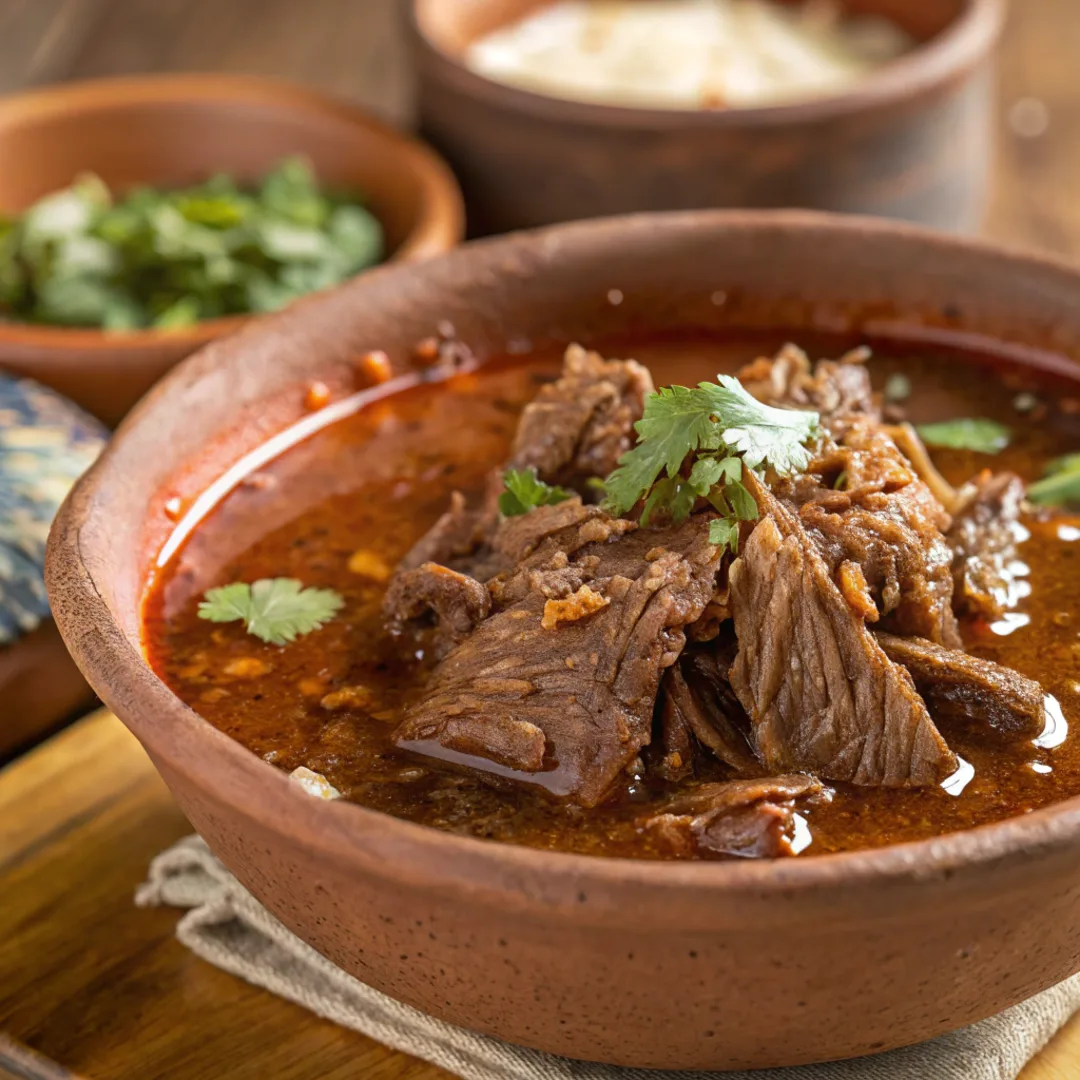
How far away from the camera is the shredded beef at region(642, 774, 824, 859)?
224cm

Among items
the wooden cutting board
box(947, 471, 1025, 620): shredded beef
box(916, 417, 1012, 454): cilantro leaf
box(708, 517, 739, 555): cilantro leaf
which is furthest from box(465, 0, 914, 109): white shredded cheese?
the wooden cutting board

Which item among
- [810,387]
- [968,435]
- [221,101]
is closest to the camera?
[810,387]

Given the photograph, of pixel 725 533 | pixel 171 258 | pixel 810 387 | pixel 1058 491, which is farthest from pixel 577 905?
pixel 171 258

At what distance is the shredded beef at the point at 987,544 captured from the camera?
278 cm

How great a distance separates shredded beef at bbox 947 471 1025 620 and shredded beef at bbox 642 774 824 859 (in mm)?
615

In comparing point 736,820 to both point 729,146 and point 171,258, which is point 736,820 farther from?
point 171,258

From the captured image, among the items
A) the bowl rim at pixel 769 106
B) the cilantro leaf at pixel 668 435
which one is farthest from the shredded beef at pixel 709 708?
the bowl rim at pixel 769 106

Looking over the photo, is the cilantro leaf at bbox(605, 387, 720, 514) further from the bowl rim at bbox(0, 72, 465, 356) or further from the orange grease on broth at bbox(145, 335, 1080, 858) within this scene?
the bowl rim at bbox(0, 72, 465, 356)

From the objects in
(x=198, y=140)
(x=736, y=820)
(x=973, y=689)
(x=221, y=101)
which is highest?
(x=973, y=689)

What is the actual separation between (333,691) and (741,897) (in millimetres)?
1028

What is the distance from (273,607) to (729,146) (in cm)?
258

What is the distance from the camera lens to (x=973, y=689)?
2473 mm

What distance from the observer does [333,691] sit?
8.91 feet

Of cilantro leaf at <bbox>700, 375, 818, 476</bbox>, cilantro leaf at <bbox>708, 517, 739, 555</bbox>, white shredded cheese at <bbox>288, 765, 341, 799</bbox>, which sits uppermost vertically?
cilantro leaf at <bbox>700, 375, 818, 476</bbox>
